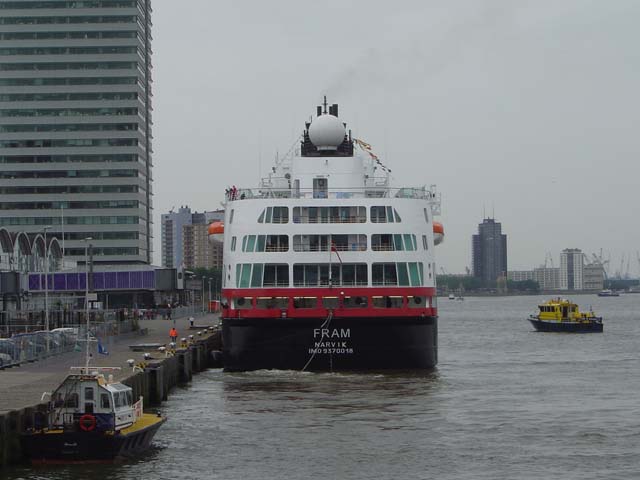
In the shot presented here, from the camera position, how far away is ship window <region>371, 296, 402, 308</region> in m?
57.3

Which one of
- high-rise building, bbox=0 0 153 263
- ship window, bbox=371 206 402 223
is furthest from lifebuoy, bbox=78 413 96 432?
high-rise building, bbox=0 0 153 263

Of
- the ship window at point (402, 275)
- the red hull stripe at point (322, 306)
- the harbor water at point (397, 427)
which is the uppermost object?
the ship window at point (402, 275)

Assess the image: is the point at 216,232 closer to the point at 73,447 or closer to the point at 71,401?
the point at 71,401

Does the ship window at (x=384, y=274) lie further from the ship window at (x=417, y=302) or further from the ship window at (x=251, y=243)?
the ship window at (x=251, y=243)

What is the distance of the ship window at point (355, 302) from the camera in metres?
57.2

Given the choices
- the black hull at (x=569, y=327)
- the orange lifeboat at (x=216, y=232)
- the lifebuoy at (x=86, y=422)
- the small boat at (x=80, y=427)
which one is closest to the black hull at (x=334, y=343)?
the orange lifeboat at (x=216, y=232)

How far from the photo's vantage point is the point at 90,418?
113 ft

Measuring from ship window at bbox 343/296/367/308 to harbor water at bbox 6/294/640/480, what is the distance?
3354mm

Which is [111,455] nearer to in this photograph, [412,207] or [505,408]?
[505,408]

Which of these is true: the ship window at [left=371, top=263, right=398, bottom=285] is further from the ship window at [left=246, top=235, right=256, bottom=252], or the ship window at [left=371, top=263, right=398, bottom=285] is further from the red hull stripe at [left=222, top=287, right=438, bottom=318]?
the ship window at [left=246, top=235, right=256, bottom=252]

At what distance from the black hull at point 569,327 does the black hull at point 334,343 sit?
67.1m

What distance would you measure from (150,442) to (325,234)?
22604mm

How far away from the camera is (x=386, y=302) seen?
57469 mm

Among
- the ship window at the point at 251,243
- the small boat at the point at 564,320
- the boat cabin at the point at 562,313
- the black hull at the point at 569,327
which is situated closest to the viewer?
the ship window at the point at 251,243
